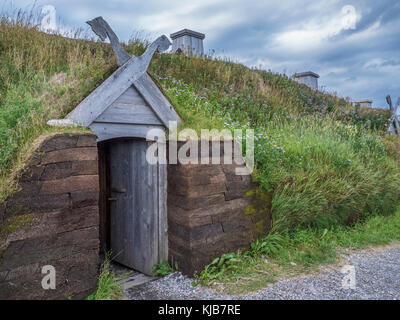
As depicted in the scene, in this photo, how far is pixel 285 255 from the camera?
4.75 metres

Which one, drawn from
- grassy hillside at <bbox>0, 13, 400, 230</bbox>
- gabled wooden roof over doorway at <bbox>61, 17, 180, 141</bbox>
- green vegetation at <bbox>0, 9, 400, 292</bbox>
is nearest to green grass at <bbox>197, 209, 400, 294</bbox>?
green vegetation at <bbox>0, 9, 400, 292</bbox>

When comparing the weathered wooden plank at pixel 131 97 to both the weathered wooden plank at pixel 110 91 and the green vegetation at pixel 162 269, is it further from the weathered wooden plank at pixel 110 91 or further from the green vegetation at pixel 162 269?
the green vegetation at pixel 162 269

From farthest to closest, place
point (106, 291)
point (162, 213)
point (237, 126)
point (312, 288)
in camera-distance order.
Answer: point (237, 126), point (162, 213), point (312, 288), point (106, 291)

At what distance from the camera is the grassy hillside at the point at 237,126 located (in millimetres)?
3779

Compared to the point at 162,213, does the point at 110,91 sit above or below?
above

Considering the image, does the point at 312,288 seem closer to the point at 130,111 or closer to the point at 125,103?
the point at 130,111

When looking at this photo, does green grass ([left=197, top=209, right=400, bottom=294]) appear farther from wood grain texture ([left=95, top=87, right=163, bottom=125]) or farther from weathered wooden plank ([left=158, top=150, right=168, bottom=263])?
wood grain texture ([left=95, top=87, right=163, bottom=125])

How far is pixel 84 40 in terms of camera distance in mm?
8961

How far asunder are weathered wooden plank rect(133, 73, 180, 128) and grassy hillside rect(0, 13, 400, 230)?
0.85 ft

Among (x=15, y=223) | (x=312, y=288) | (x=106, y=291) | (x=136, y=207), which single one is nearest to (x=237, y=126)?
(x=136, y=207)

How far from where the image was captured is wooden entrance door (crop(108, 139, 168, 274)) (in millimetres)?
4621

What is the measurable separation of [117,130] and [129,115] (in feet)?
0.91

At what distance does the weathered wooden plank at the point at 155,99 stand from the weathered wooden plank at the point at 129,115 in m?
Answer: 0.09

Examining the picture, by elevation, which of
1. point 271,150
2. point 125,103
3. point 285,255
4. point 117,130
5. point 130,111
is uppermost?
point 125,103
